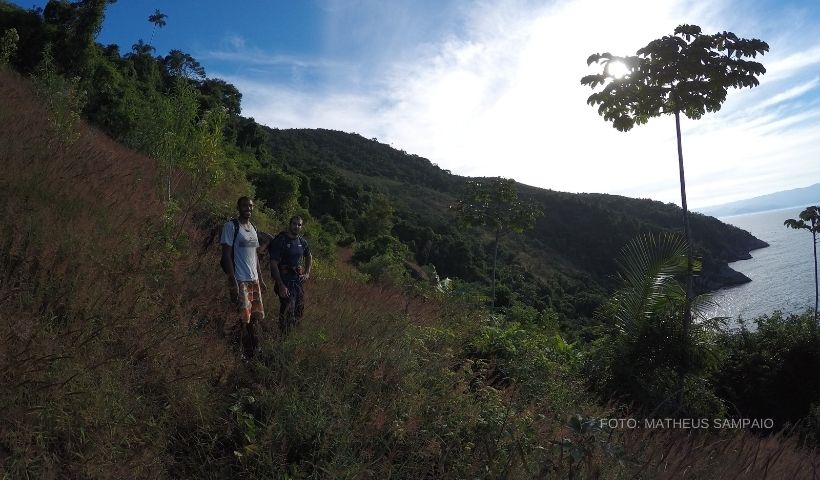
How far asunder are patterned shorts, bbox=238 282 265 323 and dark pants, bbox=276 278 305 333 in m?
0.22

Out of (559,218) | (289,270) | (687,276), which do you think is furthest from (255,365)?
(559,218)

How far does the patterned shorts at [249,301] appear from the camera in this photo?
4.24m

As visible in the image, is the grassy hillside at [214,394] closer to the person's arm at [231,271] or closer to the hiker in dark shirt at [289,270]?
the hiker in dark shirt at [289,270]

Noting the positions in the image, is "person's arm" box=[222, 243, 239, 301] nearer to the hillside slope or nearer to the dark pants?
the dark pants

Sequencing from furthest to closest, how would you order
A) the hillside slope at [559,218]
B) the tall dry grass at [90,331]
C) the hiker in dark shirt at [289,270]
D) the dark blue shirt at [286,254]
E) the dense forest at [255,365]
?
1. the hillside slope at [559,218]
2. the dark blue shirt at [286,254]
3. the hiker in dark shirt at [289,270]
4. the dense forest at [255,365]
5. the tall dry grass at [90,331]

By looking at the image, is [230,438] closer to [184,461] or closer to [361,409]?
[184,461]

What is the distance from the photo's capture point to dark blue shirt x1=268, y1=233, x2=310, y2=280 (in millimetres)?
4938

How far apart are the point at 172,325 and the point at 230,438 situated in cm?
125

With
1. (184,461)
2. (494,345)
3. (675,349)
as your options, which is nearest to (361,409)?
(184,461)

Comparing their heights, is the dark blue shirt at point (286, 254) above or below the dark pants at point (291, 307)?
above

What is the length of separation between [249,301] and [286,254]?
738 millimetres

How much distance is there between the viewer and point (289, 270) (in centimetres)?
496

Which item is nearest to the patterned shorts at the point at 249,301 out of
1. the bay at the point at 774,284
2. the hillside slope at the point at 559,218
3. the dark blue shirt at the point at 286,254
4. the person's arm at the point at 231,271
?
the person's arm at the point at 231,271

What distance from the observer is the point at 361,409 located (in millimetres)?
3285
